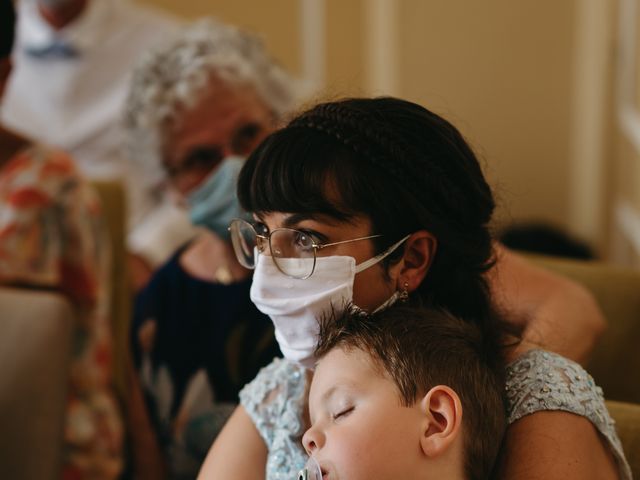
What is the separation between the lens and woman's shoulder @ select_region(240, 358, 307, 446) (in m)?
1.31

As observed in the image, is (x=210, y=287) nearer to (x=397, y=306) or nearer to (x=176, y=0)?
(x=397, y=306)

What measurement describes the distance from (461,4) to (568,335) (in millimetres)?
2846

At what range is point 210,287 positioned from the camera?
6.59ft

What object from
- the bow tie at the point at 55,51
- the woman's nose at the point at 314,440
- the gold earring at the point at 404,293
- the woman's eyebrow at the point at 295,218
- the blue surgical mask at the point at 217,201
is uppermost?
the woman's eyebrow at the point at 295,218

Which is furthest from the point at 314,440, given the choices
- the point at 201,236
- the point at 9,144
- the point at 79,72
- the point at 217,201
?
the point at 79,72

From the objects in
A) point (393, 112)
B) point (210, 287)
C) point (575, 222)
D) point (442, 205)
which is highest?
point (393, 112)

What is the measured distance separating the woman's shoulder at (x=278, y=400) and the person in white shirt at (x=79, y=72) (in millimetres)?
2143

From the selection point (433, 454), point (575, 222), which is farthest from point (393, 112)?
point (575, 222)

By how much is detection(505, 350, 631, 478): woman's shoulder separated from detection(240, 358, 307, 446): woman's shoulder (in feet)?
0.91

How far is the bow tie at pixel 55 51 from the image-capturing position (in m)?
3.51

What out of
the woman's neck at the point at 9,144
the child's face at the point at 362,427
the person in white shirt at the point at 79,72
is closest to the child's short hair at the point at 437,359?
the child's face at the point at 362,427

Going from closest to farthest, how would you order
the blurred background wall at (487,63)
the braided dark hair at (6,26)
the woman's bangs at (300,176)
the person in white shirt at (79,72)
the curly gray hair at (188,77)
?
the woman's bangs at (300,176), the braided dark hair at (6,26), the curly gray hair at (188,77), the person in white shirt at (79,72), the blurred background wall at (487,63)

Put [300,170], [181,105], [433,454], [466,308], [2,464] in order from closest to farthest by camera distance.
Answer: [433,454] < [300,170] < [466,308] < [2,464] < [181,105]

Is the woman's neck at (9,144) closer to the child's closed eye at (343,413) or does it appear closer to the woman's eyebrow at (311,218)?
the woman's eyebrow at (311,218)
